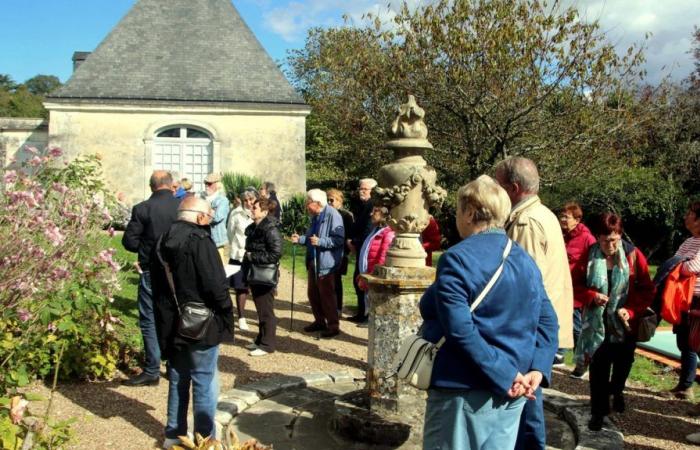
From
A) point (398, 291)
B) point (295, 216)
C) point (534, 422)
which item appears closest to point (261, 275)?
point (398, 291)

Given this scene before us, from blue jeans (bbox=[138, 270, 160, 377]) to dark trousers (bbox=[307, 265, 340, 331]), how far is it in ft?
7.71

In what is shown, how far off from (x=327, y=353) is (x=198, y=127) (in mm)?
15437

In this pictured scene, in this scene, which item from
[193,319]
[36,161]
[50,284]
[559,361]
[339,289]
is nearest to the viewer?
[193,319]

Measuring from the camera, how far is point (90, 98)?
20.1 meters

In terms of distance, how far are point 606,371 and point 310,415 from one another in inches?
87.9

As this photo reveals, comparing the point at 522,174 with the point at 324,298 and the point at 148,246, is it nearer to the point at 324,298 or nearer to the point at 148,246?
the point at 148,246

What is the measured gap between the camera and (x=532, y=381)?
2.73 meters

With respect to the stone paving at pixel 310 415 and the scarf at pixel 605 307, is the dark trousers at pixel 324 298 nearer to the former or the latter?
the stone paving at pixel 310 415

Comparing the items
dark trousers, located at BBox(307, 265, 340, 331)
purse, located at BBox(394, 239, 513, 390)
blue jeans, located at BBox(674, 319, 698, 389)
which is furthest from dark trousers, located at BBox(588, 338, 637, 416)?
dark trousers, located at BBox(307, 265, 340, 331)

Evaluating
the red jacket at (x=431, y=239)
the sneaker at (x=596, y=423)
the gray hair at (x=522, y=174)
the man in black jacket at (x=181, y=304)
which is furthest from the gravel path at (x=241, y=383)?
the gray hair at (x=522, y=174)

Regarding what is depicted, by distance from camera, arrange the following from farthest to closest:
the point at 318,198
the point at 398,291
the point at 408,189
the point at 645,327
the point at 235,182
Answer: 1. the point at 235,182
2. the point at 318,198
3. the point at 645,327
4. the point at 408,189
5. the point at 398,291

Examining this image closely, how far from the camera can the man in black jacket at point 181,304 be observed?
4.05 meters

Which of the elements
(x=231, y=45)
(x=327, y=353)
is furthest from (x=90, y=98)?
(x=327, y=353)

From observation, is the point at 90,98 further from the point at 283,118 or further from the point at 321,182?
the point at 321,182
